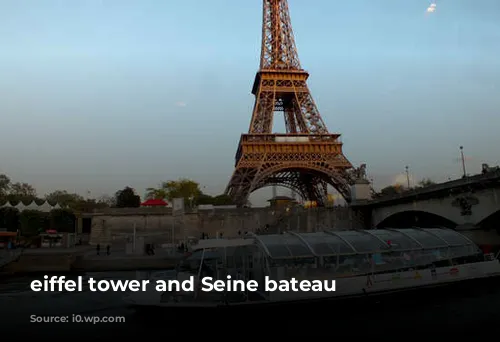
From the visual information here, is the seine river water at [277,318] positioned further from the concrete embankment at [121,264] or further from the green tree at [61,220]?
the green tree at [61,220]

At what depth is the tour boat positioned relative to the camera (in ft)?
52.8

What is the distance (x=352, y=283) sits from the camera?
17.5 m

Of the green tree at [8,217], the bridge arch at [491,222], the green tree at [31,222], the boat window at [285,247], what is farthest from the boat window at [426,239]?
the green tree at [8,217]

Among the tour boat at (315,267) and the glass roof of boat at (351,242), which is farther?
the glass roof of boat at (351,242)

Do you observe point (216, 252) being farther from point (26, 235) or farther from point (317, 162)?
point (26, 235)

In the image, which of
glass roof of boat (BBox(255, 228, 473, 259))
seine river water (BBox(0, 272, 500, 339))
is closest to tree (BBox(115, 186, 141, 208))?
seine river water (BBox(0, 272, 500, 339))

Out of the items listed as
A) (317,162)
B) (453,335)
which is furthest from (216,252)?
(317,162)

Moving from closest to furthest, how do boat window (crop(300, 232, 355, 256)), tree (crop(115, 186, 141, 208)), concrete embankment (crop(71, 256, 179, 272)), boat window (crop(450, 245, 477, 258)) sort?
boat window (crop(300, 232, 355, 256))
boat window (crop(450, 245, 477, 258))
concrete embankment (crop(71, 256, 179, 272))
tree (crop(115, 186, 141, 208))

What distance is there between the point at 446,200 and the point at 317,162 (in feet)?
89.2

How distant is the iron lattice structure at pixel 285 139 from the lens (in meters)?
57.5

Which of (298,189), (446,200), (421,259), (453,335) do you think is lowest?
(453,335)

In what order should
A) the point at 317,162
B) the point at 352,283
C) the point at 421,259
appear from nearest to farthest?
the point at 352,283 < the point at 421,259 < the point at 317,162

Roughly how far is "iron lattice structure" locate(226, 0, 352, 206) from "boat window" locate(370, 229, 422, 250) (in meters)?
35.0

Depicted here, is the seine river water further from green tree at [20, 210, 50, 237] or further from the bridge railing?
green tree at [20, 210, 50, 237]
